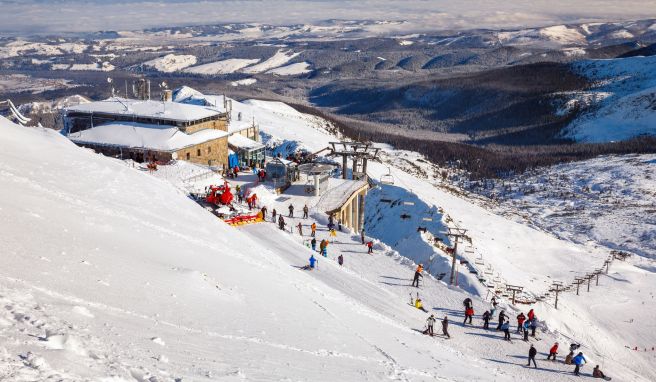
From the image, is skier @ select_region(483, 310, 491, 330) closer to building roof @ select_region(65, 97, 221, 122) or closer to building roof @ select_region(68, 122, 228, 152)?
building roof @ select_region(68, 122, 228, 152)

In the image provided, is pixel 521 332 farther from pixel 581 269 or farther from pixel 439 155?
pixel 439 155

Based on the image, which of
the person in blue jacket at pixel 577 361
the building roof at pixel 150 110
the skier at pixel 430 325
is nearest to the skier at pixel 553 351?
the person in blue jacket at pixel 577 361

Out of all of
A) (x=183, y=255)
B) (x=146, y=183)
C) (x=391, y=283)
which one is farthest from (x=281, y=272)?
(x=146, y=183)

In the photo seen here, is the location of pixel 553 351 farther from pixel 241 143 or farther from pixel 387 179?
pixel 387 179

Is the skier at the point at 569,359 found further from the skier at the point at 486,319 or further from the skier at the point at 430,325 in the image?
the skier at the point at 430,325

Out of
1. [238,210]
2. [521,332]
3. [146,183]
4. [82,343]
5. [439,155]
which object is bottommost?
[439,155]

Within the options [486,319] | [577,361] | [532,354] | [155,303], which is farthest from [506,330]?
[155,303]

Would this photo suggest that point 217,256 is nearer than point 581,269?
Yes
